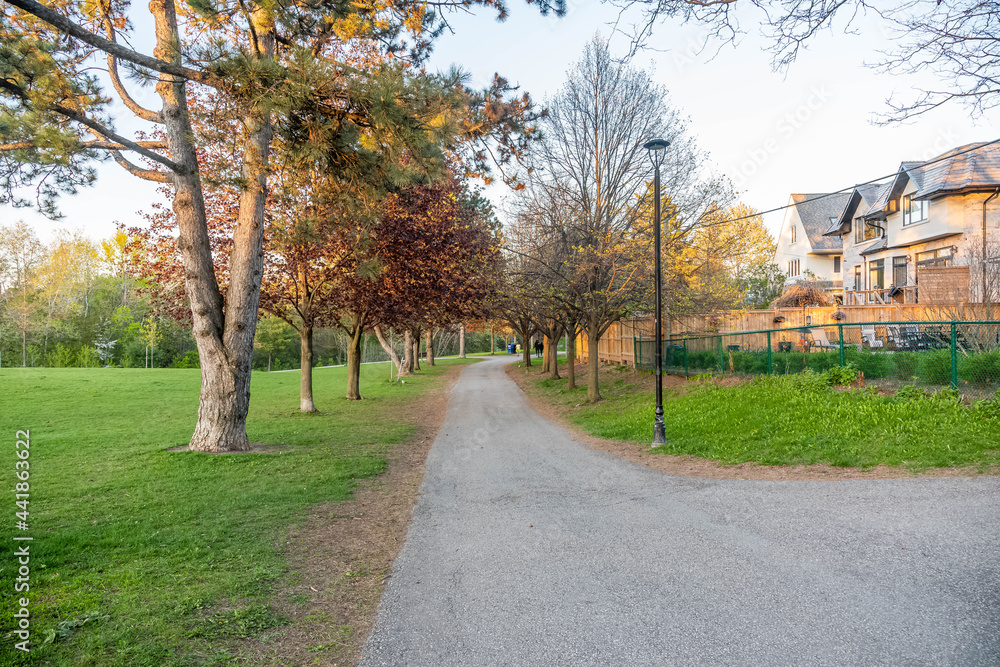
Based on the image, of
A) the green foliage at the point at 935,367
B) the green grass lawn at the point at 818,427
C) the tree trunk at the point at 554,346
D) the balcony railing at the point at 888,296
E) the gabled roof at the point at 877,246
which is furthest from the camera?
the tree trunk at the point at 554,346

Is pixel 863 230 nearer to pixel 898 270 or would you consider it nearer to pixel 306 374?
pixel 898 270

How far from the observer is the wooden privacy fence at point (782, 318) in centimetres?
1445

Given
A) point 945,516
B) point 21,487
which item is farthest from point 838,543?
point 21,487

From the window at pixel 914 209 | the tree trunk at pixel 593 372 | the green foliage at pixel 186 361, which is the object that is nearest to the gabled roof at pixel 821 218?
the window at pixel 914 209

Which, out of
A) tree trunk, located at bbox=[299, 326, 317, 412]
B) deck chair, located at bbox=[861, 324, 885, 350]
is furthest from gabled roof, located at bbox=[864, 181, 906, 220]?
tree trunk, located at bbox=[299, 326, 317, 412]

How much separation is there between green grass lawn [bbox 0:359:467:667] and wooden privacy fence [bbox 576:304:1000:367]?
12.2m

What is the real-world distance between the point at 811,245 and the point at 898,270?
1576 centimetres

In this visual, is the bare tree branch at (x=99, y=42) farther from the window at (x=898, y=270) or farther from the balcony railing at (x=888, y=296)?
the window at (x=898, y=270)

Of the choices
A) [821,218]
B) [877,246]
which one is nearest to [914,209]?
[877,246]

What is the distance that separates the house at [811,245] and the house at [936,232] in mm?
10746

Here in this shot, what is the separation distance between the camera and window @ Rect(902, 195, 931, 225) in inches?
874

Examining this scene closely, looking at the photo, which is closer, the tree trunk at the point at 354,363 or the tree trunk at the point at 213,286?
the tree trunk at the point at 213,286

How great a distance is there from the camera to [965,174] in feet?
67.7

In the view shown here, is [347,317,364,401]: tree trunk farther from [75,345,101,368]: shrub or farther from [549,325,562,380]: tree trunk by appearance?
[75,345,101,368]: shrub
